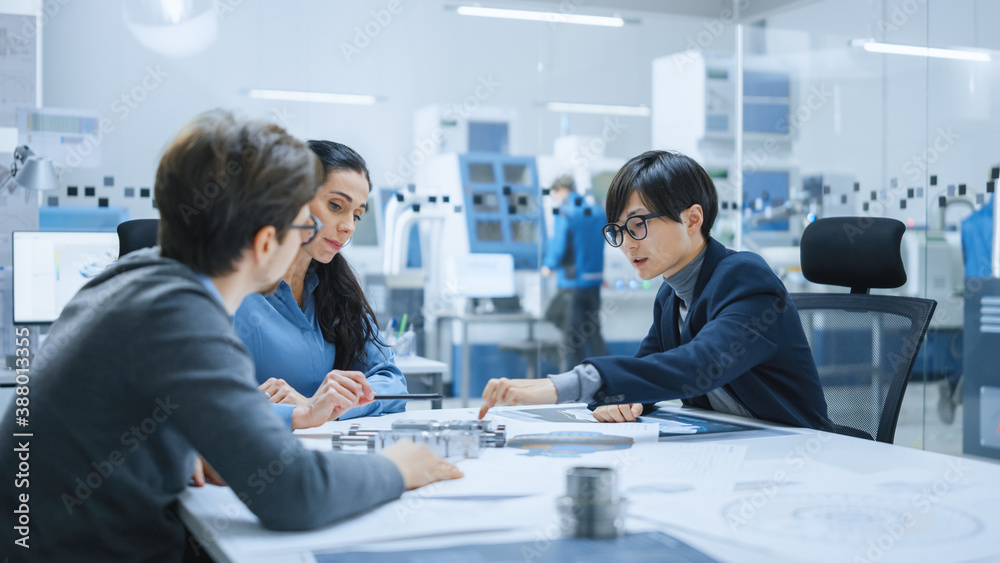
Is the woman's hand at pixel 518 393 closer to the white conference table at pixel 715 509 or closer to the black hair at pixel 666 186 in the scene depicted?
the white conference table at pixel 715 509

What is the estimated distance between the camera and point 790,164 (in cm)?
539

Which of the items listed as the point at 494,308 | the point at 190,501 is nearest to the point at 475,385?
the point at 494,308

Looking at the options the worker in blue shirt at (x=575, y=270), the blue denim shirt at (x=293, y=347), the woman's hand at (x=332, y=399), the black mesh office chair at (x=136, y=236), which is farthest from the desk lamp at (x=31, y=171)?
the woman's hand at (x=332, y=399)

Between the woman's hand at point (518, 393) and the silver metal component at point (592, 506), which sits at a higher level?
the woman's hand at point (518, 393)

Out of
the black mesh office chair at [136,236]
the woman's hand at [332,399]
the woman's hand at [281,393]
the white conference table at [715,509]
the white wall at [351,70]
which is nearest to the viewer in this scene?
the white conference table at [715,509]

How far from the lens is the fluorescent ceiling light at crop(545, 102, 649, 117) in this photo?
5.38m

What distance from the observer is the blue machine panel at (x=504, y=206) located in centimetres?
534

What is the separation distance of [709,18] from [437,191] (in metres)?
2.25

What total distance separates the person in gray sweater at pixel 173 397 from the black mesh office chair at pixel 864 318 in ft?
4.21

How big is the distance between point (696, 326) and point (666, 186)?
1.04ft

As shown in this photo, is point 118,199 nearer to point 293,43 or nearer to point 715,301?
point 293,43

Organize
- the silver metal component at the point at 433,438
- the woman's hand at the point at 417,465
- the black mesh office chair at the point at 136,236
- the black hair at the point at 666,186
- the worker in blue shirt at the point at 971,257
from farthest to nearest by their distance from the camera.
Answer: the worker in blue shirt at the point at 971,257 → the black mesh office chair at the point at 136,236 → the black hair at the point at 666,186 → the silver metal component at the point at 433,438 → the woman's hand at the point at 417,465

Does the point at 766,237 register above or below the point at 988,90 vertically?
below

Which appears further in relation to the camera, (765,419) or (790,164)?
(790,164)
